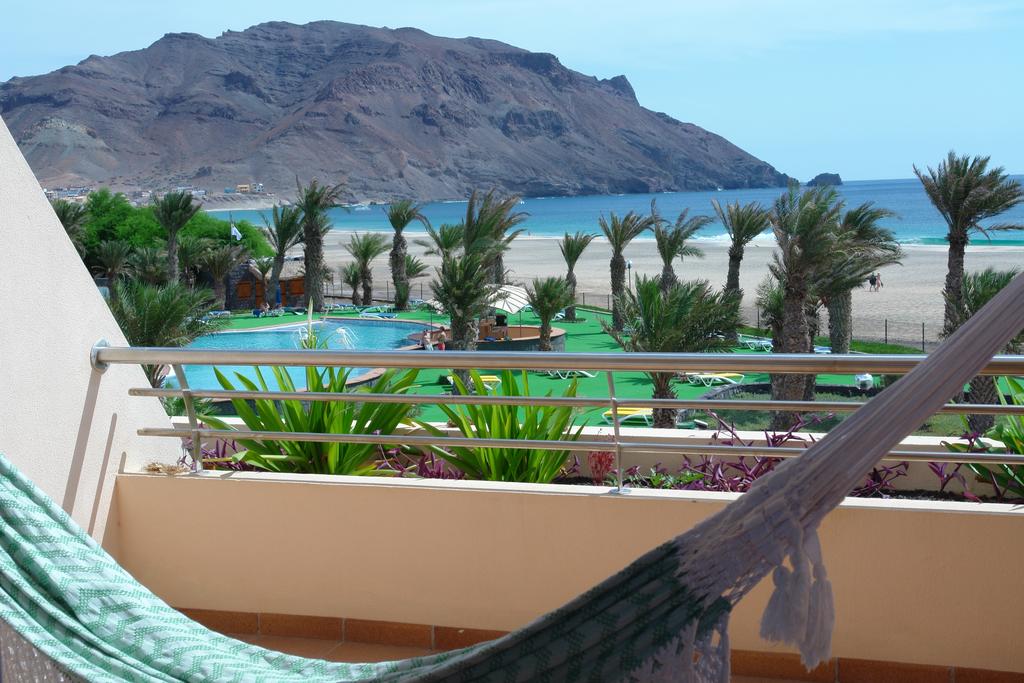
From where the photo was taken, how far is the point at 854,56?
368 ft

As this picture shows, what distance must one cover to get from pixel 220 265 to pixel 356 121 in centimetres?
9826

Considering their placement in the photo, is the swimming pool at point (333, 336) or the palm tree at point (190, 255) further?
the palm tree at point (190, 255)

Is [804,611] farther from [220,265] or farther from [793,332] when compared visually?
[220,265]

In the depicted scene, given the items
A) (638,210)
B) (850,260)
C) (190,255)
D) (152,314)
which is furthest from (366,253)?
(638,210)

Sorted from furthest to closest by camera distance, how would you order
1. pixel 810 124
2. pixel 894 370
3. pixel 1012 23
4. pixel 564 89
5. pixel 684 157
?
pixel 564 89
pixel 684 157
pixel 1012 23
pixel 810 124
pixel 894 370

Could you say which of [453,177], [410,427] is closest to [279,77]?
[453,177]

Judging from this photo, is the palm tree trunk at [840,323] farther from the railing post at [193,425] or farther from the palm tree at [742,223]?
the railing post at [193,425]

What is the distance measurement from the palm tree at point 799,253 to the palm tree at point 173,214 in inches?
675

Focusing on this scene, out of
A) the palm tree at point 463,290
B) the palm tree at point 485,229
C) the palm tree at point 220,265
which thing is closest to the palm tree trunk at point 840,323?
the palm tree at point 485,229

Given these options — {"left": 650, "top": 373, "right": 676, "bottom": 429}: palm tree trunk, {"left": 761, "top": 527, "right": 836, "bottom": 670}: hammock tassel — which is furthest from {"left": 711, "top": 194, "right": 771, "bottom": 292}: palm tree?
{"left": 761, "top": 527, "right": 836, "bottom": 670}: hammock tassel

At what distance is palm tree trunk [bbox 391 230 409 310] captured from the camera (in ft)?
99.4

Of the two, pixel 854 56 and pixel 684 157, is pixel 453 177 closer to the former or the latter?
pixel 684 157

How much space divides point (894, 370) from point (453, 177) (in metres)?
123

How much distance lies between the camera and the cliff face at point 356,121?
11394cm
